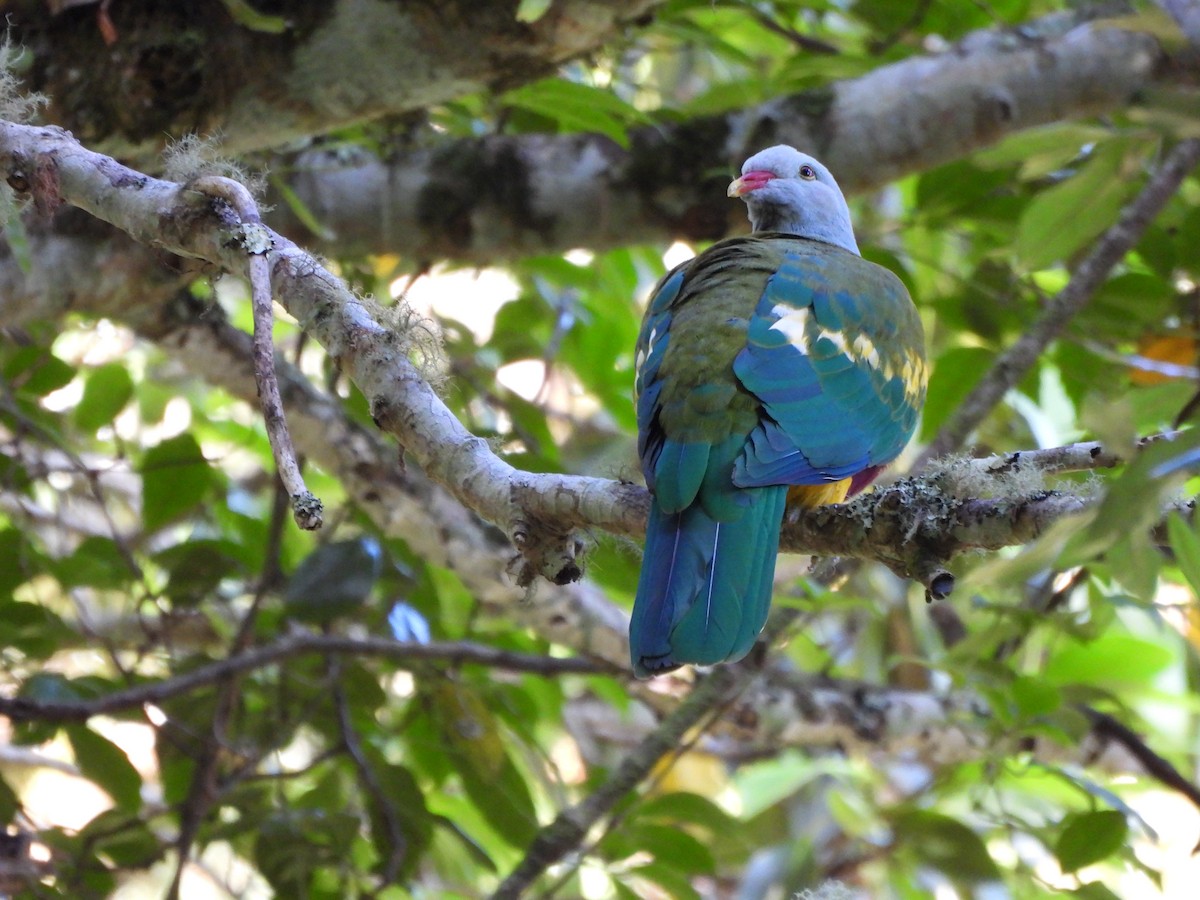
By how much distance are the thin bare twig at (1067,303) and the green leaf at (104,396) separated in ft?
6.48

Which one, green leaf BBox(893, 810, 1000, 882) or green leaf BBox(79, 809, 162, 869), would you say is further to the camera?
green leaf BBox(893, 810, 1000, 882)

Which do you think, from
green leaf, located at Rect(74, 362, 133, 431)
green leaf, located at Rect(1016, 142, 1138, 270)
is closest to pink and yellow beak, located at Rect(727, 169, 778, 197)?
green leaf, located at Rect(1016, 142, 1138, 270)

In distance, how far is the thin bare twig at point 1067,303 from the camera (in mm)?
2998

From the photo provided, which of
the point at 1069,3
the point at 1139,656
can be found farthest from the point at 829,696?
the point at 1069,3

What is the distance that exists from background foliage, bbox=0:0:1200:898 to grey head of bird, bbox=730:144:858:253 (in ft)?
0.82

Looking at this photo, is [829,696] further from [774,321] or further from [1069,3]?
[1069,3]

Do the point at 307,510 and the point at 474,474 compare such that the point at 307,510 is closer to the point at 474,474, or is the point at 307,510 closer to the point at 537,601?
the point at 474,474

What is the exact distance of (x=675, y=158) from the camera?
325 cm

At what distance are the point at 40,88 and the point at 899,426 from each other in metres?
1.81

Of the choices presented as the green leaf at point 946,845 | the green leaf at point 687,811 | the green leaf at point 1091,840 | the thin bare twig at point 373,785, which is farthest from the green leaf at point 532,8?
the green leaf at point 946,845

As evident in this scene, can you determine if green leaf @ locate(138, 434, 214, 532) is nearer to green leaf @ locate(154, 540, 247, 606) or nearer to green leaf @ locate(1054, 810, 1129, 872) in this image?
green leaf @ locate(154, 540, 247, 606)

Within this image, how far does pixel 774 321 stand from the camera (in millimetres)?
2352

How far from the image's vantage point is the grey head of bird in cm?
311

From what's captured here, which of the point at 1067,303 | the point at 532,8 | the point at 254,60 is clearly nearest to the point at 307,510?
the point at 532,8
